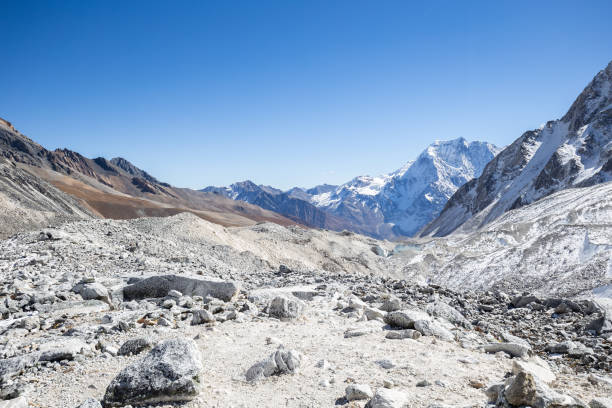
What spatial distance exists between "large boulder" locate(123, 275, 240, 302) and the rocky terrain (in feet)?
0.14

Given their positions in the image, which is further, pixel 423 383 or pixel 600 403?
pixel 423 383

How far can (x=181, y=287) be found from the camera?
1271cm

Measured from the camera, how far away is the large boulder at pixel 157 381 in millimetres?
5660

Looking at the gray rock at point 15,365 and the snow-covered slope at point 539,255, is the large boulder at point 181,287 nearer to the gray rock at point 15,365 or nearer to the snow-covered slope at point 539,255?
the gray rock at point 15,365

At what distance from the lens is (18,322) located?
950 cm

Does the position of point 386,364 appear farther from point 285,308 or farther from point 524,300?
point 524,300

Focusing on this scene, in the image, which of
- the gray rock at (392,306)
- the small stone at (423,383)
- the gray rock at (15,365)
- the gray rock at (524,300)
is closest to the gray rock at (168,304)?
the gray rock at (15,365)

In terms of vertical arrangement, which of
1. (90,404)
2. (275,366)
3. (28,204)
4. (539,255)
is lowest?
(90,404)

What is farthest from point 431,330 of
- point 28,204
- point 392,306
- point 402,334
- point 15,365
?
point 28,204

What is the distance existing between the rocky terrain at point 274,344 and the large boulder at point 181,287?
0.04 meters

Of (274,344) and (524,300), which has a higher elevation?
(524,300)

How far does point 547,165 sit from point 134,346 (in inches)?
5908

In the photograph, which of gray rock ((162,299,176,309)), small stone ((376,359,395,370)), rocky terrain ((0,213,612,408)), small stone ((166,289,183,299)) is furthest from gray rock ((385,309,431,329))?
small stone ((166,289,183,299))

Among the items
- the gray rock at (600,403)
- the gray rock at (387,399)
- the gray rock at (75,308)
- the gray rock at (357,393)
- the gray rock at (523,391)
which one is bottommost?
the gray rock at (75,308)
